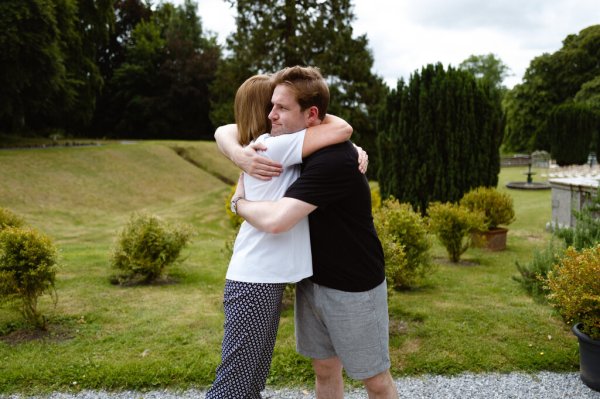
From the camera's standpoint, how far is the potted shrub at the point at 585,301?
3625 mm

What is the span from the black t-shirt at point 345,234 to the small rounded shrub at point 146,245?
15.5 feet

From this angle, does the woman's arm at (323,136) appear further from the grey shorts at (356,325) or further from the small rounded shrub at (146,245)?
the small rounded shrub at (146,245)

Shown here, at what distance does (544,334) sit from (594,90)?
37119mm

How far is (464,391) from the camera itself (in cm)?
372

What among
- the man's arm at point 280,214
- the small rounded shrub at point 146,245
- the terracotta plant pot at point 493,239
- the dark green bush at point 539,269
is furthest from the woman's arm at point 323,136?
the terracotta plant pot at point 493,239

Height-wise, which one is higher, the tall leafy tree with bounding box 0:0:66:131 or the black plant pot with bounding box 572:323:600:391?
the tall leafy tree with bounding box 0:0:66:131

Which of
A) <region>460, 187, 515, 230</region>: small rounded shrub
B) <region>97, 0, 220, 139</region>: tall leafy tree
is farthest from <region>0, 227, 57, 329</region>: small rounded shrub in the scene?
<region>97, 0, 220, 139</region>: tall leafy tree

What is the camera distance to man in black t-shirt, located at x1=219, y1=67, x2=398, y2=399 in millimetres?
2229

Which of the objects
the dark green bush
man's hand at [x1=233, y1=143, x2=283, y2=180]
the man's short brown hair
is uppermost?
the man's short brown hair

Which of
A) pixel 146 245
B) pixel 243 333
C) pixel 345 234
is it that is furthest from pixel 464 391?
pixel 146 245

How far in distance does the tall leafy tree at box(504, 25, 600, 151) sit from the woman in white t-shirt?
39319 millimetres

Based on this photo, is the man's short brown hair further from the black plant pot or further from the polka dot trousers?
the black plant pot

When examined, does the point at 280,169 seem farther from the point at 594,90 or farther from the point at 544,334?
the point at 594,90

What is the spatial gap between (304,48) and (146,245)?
1585 centimetres
